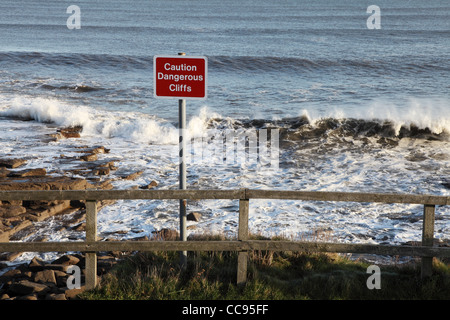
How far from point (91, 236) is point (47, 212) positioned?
5.25 meters

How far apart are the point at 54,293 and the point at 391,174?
11.1m

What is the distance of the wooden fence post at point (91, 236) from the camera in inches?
233

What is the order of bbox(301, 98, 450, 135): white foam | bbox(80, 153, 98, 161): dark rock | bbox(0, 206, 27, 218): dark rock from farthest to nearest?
bbox(301, 98, 450, 135): white foam < bbox(80, 153, 98, 161): dark rock < bbox(0, 206, 27, 218): dark rock

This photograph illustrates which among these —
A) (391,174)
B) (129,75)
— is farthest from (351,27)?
(391,174)

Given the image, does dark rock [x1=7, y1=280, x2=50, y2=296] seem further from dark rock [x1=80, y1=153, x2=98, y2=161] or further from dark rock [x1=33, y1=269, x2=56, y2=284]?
dark rock [x1=80, y1=153, x2=98, y2=161]

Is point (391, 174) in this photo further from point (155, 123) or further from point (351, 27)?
point (351, 27)

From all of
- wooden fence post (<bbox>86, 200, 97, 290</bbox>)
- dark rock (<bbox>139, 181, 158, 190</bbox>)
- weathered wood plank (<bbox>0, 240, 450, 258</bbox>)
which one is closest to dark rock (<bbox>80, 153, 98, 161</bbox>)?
dark rock (<bbox>139, 181, 158, 190</bbox>)

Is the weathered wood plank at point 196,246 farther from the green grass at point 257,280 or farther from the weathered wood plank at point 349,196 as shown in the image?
the weathered wood plank at point 349,196

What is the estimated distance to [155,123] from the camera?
20.9 metres

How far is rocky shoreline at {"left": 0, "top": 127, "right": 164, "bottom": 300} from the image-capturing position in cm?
625

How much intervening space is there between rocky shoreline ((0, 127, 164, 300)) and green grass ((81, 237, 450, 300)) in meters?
0.63

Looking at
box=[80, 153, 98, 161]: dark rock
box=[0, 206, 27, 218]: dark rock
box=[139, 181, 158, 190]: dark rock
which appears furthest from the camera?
box=[80, 153, 98, 161]: dark rock

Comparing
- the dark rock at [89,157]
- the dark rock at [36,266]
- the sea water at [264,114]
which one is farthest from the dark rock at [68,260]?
the dark rock at [89,157]
